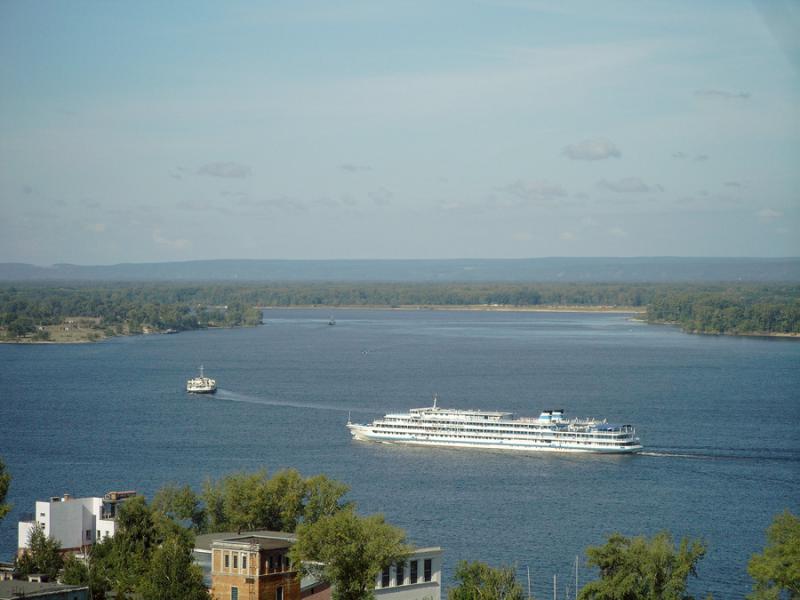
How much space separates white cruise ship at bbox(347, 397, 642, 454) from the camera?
124ft

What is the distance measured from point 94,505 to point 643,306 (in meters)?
125

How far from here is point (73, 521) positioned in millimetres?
20969

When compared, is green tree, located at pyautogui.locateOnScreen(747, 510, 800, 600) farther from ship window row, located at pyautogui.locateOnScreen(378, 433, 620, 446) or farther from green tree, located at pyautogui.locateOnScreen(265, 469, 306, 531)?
ship window row, located at pyautogui.locateOnScreen(378, 433, 620, 446)

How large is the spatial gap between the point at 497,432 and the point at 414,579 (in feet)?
69.0

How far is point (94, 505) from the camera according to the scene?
2128cm

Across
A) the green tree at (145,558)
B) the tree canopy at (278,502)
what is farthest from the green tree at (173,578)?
the tree canopy at (278,502)

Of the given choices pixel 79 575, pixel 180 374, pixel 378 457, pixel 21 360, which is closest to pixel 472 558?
pixel 79 575

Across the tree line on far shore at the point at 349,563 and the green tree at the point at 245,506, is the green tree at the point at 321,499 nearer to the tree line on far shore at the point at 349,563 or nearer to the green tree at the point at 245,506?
the tree line on far shore at the point at 349,563

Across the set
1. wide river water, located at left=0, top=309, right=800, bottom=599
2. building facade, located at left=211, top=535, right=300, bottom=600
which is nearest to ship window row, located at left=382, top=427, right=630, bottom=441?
wide river water, located at left=0, top=309, right=800, bottom=599

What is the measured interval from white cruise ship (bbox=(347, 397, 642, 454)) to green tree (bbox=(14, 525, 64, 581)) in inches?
802

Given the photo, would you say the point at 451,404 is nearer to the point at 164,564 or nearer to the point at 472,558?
the point at 472,558

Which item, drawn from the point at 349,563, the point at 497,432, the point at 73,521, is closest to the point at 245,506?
the point at 73,521

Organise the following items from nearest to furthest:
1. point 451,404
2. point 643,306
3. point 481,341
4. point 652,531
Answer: point 652,531 → point 451,404 → point 481,341 → point 643,306

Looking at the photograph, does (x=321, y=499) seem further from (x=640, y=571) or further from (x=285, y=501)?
(x=640, y=571)
